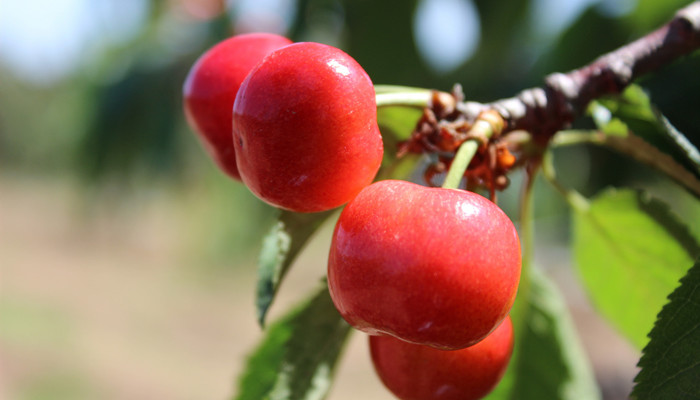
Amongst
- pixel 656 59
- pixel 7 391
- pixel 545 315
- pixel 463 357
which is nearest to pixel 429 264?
pixel 463 357

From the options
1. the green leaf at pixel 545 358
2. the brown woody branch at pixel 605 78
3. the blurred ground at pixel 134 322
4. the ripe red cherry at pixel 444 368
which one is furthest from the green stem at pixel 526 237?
the blurred ground at pixel 134 322

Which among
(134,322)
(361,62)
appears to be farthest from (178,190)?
(134,322)

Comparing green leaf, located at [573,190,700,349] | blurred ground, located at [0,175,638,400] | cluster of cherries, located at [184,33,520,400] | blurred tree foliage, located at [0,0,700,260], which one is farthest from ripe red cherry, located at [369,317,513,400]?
blurred ground, located at [0,175,638,400]

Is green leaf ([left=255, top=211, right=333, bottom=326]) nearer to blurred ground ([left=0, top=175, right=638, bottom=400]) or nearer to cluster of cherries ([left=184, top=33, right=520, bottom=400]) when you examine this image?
cluster of cherries ([left=184, top=33, right=520, bottom=400])

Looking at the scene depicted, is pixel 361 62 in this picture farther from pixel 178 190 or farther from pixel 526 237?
pixel 178 190

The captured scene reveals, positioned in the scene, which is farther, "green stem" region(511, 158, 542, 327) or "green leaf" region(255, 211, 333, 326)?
"green stem" region(511, 158, 542, 327)

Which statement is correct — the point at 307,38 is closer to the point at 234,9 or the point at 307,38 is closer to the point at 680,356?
the point at 234,9
